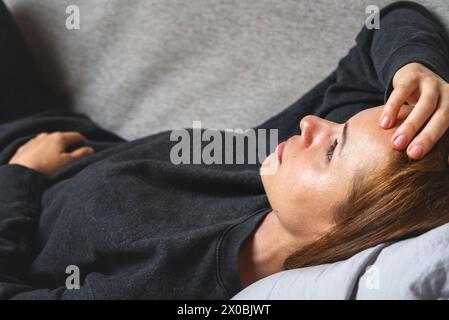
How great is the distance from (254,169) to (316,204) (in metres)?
0.30

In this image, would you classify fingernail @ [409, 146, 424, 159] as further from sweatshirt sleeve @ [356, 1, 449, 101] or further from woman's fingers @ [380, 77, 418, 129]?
sweatshirt sleeve @ [356, 1, 449, 101]

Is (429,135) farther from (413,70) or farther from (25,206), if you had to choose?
(25,206)

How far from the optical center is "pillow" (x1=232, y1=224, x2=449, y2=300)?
0.69 metres

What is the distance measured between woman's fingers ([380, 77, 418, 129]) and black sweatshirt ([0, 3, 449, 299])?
0.08 meters

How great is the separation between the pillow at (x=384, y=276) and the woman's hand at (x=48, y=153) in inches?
22.7

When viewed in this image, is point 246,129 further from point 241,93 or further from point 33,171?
point 33,171

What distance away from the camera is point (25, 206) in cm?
107

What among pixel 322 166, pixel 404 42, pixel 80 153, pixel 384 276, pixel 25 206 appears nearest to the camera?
pixel 384 276

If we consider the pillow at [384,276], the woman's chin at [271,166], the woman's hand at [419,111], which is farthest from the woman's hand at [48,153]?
the woman's hand at [419,111]

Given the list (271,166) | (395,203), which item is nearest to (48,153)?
(271,166)

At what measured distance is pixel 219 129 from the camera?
1.23 meters

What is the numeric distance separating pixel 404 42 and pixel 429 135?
27cm

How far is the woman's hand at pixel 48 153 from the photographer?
45.6 inches

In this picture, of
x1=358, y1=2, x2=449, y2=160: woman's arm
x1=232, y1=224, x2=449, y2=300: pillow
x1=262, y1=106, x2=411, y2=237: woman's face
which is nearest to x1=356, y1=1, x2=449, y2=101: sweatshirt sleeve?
x1=358, y1=2, x2=449, y2=160: woman's arm
